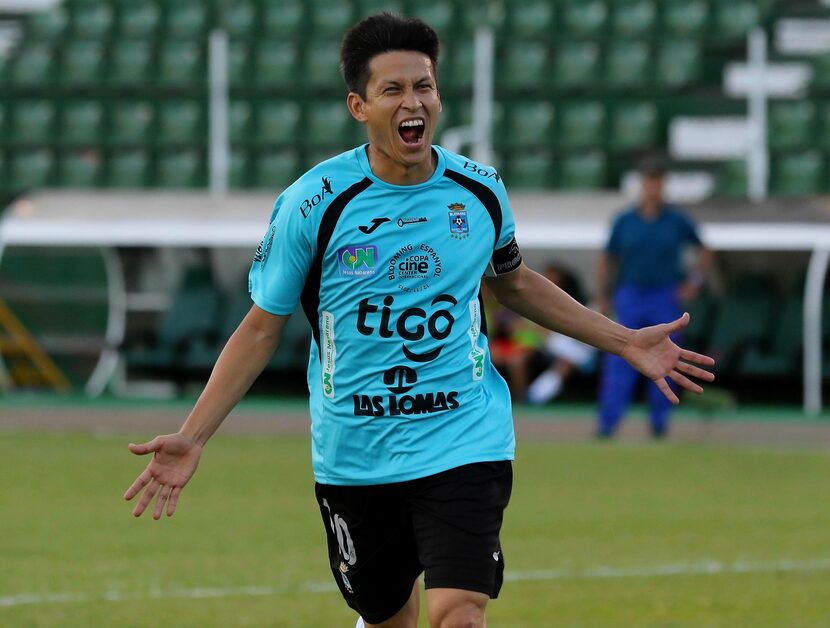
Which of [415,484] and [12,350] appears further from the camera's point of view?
[12,350]

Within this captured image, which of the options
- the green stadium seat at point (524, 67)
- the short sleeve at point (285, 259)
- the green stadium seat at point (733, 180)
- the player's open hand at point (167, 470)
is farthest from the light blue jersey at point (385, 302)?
the green stadium seat at point (524, 67)

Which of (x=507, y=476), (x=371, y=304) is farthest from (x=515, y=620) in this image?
(x=371, y=304)

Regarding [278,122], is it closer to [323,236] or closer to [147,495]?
[323,236]

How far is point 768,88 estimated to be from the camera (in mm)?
26109

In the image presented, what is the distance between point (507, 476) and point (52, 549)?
4995 millimetres

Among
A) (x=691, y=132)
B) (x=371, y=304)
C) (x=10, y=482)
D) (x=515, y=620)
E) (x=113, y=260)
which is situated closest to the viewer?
(x=371, y=304)

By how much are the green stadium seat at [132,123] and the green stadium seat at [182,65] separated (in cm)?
59

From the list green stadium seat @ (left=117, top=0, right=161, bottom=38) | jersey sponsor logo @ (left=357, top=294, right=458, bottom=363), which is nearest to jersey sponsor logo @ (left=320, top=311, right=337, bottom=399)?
jersey sponsor logo @ (left=357, top=294, right=458, bottom=363)

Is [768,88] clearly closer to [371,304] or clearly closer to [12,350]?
[12,350]

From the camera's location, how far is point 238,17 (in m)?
27.6

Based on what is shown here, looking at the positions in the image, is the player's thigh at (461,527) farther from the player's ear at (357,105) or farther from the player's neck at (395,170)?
the player's ear at (357,105)

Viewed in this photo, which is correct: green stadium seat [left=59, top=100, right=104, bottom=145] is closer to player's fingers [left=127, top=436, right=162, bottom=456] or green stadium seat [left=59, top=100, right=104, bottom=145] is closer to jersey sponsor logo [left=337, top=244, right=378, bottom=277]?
jersey sponsor logo [left=337, top=244, right=378, bottom=277]

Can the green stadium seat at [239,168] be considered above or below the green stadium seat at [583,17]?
below

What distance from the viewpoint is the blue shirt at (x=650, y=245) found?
614 inches
